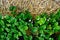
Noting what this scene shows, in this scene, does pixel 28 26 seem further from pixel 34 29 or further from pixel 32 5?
pixel 32 5

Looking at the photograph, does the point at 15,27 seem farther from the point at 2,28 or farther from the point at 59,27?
the point at 59,27

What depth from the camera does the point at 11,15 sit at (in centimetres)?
480

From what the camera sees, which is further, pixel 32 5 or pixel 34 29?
pixel 32 5

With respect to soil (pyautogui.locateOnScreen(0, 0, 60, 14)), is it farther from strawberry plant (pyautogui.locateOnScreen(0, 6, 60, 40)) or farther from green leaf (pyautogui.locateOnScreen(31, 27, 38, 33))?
green leaf (pyautogui.locateOnScreen(31, 27, 38, 33))

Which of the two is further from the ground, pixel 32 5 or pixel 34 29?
pixel 32 5

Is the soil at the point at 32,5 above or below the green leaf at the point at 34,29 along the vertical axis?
above

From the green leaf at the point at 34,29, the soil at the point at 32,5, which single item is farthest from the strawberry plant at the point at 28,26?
the soil at the point at 32,5

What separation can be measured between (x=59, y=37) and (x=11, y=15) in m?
0.90

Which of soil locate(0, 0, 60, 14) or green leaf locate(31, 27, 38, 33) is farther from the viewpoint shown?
soil locate(0, 0, 60, 14)

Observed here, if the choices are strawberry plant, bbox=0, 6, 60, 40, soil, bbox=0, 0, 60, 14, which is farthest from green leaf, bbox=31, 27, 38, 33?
soil, bbox=0, 0, 60, 14

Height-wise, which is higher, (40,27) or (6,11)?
(6,11)

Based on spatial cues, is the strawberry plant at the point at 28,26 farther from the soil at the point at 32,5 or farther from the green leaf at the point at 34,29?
the soil at the point at 32,5

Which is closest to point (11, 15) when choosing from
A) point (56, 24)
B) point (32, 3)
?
point (32, 3)

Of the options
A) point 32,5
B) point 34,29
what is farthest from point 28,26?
point 32,5
